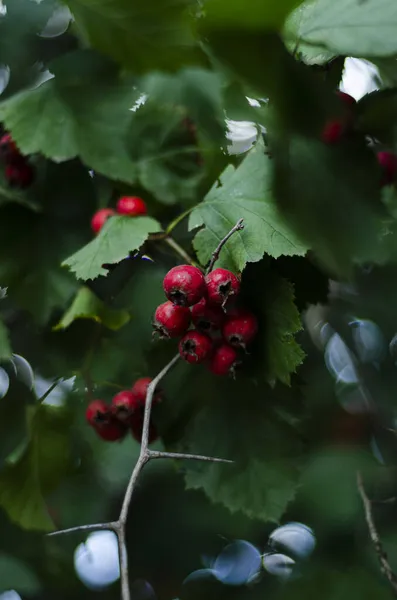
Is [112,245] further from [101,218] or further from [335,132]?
[335,132]

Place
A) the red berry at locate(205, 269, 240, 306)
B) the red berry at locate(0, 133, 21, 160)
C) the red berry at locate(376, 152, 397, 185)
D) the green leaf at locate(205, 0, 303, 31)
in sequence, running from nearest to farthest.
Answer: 1. the green leaf at locate(205, 0, 303, 31)
2. the red berry at locate(205, 269, 240, 306)
3. the red berry at locate(376, 152, 397, 185)
4. the red berry at locate(0, 133, 21, 160)

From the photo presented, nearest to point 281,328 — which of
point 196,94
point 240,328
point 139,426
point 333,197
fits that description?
point 240,328

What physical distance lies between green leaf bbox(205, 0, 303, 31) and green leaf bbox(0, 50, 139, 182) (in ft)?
1.33

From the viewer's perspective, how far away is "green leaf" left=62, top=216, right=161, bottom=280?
0.60 m

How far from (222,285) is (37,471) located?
1.45 ft

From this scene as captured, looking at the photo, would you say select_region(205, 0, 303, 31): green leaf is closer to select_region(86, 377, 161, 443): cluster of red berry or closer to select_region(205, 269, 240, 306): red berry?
select_region(205, 269, 240, 306): red berry

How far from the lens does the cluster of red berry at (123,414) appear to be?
73 centimetres

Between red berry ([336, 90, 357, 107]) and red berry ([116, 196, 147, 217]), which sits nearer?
red berry ([336, 90, 357, 107])

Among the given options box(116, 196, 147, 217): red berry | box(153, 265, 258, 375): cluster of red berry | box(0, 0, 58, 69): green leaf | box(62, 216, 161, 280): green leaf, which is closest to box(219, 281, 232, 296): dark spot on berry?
box(153, 265, 258, 375): cluster of red berry

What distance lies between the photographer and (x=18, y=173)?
81cm

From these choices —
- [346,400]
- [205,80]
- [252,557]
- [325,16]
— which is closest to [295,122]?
[325,16]

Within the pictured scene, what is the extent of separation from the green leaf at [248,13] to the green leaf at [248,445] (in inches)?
16.3

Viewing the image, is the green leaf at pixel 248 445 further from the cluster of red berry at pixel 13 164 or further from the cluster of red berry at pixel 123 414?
the cluster of red berry at pixel 13 164

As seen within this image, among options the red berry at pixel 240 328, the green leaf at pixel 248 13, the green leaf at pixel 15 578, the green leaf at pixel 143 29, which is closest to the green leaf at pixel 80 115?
the green leaf at pixel 143 29
